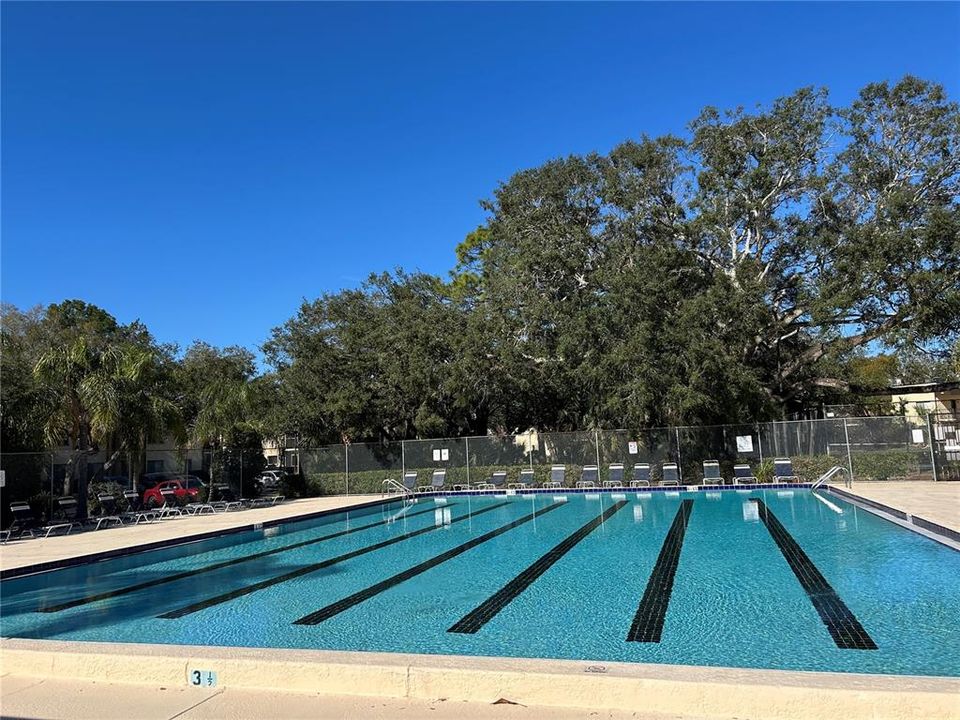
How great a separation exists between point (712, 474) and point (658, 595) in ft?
52.0

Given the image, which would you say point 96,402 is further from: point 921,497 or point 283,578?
point 921,497

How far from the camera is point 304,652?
512cm

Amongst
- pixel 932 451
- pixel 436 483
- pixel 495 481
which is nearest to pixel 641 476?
pixel 495 481

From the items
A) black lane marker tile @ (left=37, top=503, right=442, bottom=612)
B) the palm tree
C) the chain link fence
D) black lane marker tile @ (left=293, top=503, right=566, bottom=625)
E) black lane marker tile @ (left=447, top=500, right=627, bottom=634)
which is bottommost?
black lane marker tile @ (left=37, top=503, right=442, bottom=612)

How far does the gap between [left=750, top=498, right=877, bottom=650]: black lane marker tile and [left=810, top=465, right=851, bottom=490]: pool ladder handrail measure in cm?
974

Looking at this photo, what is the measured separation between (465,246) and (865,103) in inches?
840

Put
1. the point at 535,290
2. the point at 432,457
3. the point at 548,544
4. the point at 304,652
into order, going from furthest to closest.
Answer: the point at 535,290 < the point at 432,457 < the point at 548,544 < the point at 304,652

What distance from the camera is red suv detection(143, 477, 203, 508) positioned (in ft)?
66.4

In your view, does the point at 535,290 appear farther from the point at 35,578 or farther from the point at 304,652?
the point at 304,652

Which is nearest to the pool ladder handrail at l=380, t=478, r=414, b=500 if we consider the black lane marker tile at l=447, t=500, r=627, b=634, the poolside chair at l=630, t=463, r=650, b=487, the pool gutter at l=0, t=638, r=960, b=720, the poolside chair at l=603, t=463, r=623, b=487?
the poolside chair at l=603, t=463, r=623, b=487

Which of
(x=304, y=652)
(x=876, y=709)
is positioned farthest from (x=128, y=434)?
(x=876, y=709)

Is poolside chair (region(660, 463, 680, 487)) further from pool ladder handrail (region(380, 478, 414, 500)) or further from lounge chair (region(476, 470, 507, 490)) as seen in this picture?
pool ladder handrail (region(380, 478, 414, 500))

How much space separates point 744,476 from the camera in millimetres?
23094

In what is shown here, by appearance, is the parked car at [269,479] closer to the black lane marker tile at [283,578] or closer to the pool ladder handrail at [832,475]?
the black lane marker tile at [283,578]
